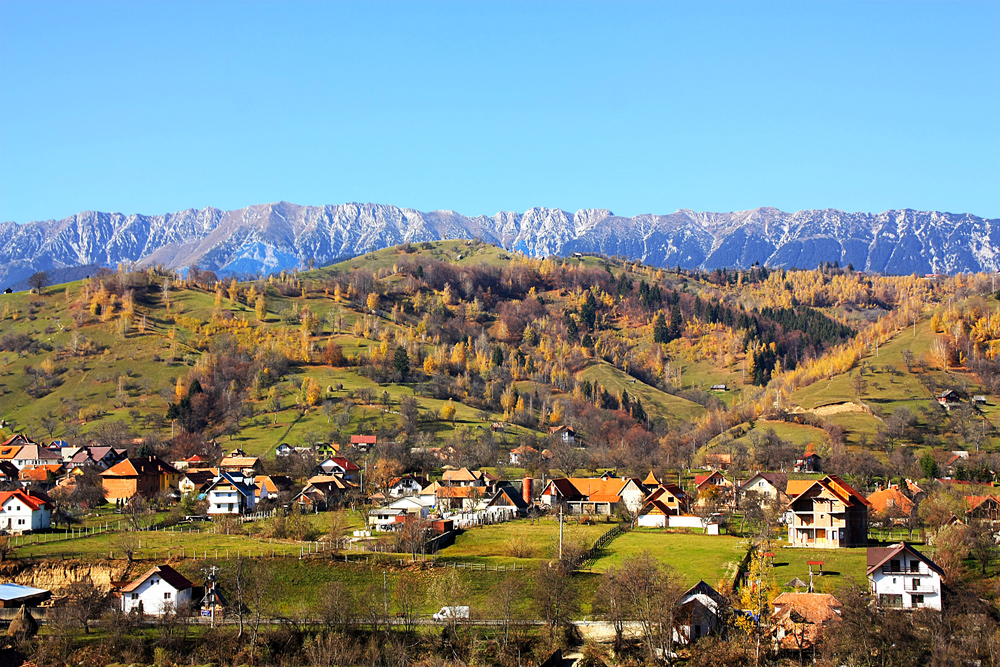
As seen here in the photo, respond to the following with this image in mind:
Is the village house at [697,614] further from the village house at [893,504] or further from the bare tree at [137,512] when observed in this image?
the bare tree at [137,512]

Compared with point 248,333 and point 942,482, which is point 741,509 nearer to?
point 942,482

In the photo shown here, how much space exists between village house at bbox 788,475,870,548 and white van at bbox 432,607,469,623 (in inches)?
924

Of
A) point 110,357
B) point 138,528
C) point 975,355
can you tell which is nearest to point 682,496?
point 138,528

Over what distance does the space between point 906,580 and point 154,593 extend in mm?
34068

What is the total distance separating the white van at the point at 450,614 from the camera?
42.8 m

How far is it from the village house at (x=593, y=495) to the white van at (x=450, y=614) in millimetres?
33647

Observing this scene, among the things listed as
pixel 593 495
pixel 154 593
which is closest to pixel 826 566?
pixel 593 495

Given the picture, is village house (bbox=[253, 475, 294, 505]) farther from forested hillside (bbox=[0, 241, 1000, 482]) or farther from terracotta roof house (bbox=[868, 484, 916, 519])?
terracotta roof house (bbox=[868, 484, 916, 519])

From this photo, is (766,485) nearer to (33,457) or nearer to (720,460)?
(720,460)

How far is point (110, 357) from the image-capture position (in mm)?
141250

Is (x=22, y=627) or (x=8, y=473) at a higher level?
(x=22, y=627)

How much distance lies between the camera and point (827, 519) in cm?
5756

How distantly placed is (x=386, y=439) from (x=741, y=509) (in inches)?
2000

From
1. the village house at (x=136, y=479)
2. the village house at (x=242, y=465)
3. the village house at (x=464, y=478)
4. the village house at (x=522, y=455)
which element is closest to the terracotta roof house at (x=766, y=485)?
the village house at (x=464, y=478)
